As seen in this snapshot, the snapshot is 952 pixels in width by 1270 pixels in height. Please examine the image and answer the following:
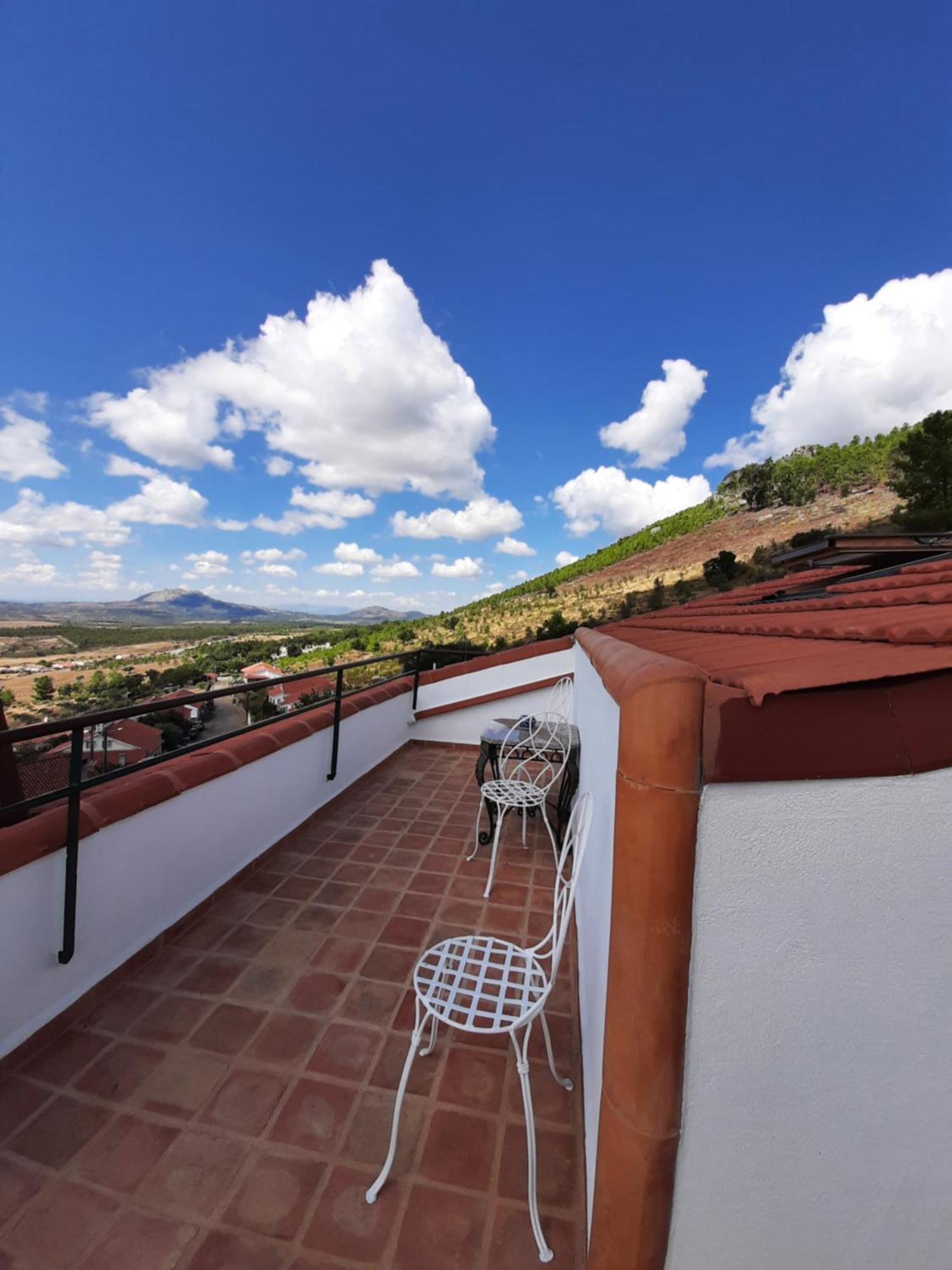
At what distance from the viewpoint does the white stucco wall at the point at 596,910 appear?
1.22 meters

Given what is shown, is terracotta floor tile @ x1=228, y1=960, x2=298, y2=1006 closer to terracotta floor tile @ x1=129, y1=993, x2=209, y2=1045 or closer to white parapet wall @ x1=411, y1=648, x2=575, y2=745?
terracotta floor tile @ x1=129, y1=993, x2=209, y2=1045

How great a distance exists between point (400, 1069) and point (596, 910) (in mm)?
878

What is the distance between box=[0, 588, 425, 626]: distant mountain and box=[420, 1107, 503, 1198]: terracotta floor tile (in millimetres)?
19746

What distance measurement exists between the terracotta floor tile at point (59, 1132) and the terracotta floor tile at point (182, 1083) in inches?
4.6

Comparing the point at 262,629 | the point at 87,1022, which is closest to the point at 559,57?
the point at 87,1022

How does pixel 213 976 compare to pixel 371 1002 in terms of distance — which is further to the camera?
pixel 213 976

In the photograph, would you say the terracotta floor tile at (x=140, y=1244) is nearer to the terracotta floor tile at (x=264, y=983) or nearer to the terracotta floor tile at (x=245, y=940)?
the terracotta floor tile at (x=264, y=983)

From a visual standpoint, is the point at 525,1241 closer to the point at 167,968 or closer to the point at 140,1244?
the point at 140,1244

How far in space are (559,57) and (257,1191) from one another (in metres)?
10.6

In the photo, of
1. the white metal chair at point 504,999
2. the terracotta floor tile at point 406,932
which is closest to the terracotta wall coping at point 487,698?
the terracotta floor tile at point 406,932

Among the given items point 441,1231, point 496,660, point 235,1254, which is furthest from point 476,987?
point 496,660

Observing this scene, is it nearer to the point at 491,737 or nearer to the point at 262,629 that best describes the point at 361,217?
the point at 491,737

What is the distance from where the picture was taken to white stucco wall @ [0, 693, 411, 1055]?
166cm

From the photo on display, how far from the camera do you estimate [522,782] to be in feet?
12.0
